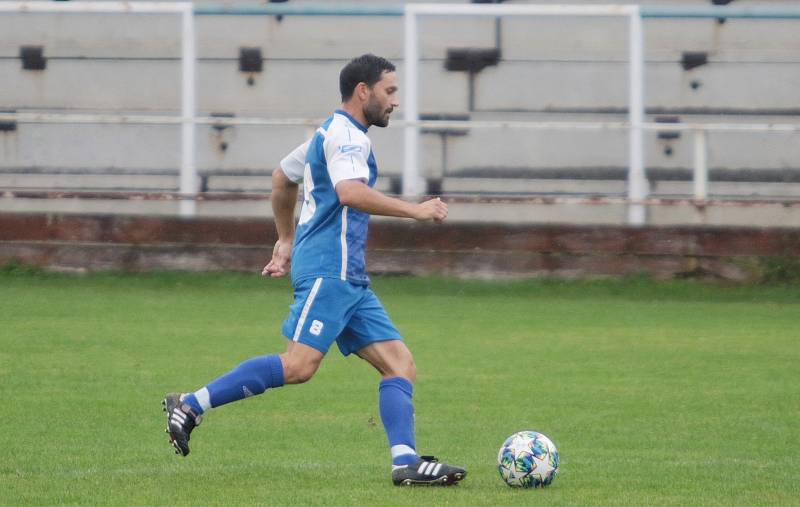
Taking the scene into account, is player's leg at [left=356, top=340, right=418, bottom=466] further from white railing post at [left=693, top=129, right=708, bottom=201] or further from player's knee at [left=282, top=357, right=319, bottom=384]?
white railing post at [left=693, top=129, right=708, bottom=201]

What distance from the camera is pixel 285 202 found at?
23.3 feet

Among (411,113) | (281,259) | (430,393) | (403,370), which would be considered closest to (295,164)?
(281,259)

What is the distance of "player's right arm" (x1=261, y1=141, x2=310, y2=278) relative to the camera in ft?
22.9

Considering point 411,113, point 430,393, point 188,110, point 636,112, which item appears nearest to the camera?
point 430,393

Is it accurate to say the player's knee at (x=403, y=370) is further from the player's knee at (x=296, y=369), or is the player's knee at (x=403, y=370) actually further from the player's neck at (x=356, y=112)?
the player's neck at (x=356, y=112)

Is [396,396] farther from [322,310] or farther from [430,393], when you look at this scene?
[430,393]

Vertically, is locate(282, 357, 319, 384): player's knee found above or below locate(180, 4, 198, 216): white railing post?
below

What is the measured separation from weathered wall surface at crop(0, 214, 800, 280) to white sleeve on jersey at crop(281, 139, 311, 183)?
28.4 feet

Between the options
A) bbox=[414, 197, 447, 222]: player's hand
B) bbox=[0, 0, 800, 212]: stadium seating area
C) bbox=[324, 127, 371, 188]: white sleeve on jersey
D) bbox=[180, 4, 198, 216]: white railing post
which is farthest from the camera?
bbox=[0, 0, 800, 212]: stadium seating area

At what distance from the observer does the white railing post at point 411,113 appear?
1650 centimetres

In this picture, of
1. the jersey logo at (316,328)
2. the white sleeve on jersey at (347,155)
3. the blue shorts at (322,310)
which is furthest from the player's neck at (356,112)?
the jersey logo at (316,328)

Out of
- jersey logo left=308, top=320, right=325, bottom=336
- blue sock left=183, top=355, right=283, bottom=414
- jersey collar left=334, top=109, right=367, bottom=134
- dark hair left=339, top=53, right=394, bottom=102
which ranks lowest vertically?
blue sock left=183, top=355, right=283, bottom=414

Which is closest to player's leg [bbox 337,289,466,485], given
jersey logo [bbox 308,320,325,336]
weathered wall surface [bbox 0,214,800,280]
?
jersey logo [bbox 308,320,325,336]

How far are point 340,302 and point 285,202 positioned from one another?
78 centimetres
